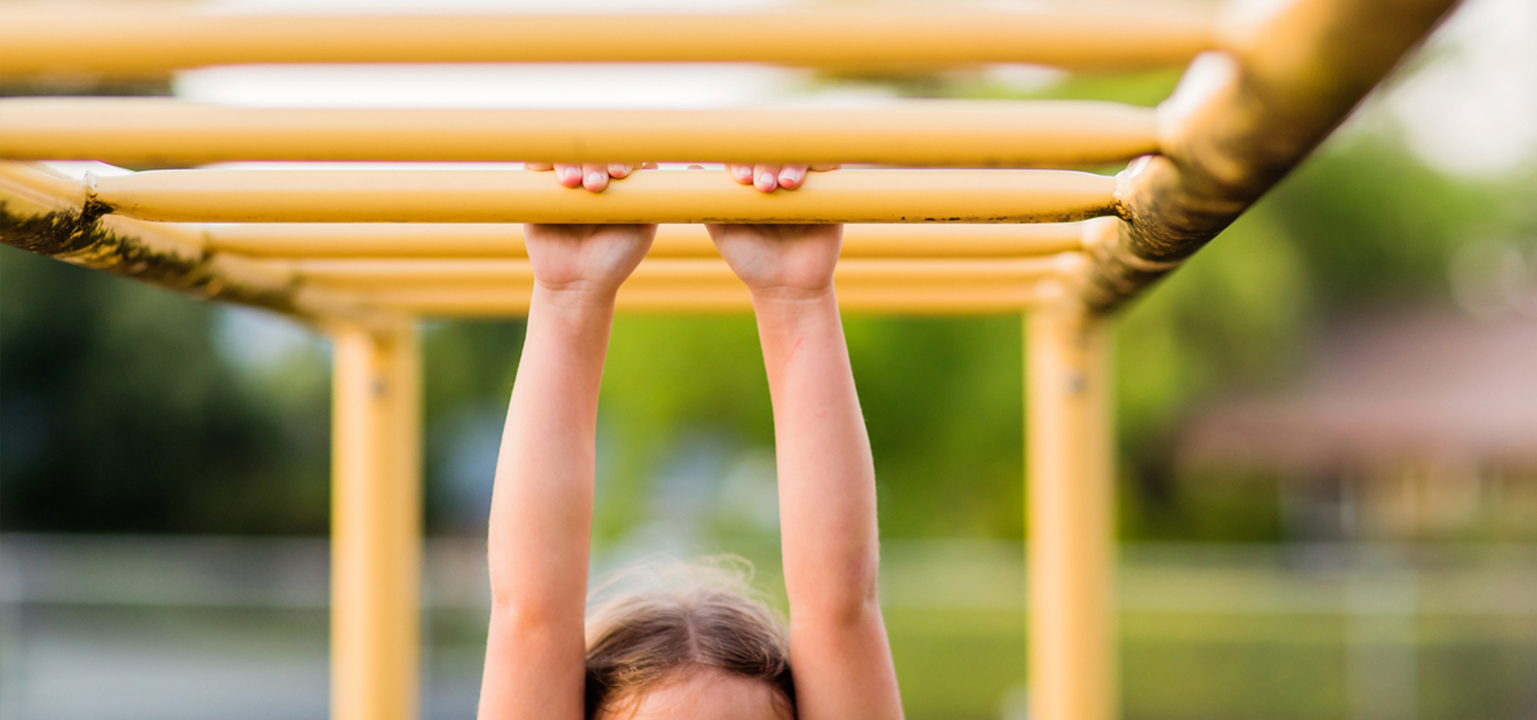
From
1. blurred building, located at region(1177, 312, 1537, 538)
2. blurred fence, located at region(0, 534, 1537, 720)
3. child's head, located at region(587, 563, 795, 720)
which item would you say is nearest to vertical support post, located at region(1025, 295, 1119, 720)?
child's head, located at region(587, 563, 795, 720)

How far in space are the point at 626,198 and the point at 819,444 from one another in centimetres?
31

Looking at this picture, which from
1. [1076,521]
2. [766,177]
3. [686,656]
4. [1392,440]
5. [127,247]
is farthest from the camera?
[1392,440]

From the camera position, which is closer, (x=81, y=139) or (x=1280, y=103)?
(x=1280, y=103)

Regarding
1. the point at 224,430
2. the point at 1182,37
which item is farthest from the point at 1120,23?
the point at 224,430

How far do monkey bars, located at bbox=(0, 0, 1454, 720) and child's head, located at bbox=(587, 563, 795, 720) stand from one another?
0.36m

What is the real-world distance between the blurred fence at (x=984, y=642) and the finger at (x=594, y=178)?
520 centimetres

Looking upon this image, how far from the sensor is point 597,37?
1.44 ft

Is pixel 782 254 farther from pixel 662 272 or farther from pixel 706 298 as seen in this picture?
pixel 706 298

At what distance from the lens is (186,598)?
296 inches

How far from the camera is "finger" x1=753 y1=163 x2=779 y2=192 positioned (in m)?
0.65

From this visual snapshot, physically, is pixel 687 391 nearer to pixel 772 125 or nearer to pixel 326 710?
pixel 326 710

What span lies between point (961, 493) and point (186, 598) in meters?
5.93

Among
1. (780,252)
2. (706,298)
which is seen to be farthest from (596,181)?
(706,298)

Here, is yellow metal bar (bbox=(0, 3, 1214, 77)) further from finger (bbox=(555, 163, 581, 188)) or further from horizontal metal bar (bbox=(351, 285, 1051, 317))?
horizontal metal bar (bbox=(351, 285, 1051, 317))
